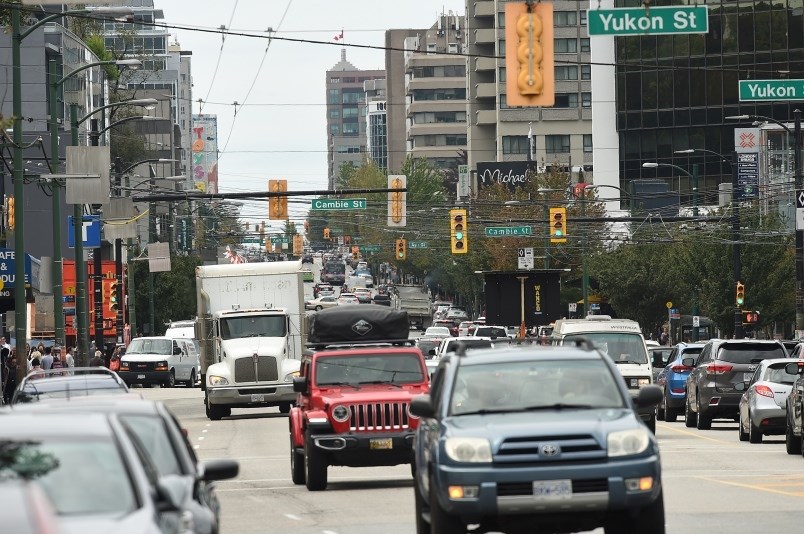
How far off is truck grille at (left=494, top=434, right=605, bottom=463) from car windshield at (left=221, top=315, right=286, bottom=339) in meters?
28.9

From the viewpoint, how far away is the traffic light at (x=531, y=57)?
22734 millimetres

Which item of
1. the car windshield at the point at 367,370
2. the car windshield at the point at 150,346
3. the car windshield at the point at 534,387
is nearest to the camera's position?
the car windshield at the point at 534,387

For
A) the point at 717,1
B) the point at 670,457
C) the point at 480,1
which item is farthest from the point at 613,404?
the point at 480,1

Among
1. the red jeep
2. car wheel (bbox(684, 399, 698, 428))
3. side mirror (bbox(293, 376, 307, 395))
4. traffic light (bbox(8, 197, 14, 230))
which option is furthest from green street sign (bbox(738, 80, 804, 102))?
traffic light (bbox(8, 197, 14, 230))

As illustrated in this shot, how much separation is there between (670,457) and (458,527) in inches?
536

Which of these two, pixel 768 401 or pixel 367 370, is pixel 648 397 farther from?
pixel 768 401

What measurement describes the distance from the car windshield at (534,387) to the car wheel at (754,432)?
623 inches

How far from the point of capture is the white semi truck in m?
40.7

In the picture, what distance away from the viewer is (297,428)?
74.0 feet

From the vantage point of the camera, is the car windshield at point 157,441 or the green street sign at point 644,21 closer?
the car windshield at point 157,441

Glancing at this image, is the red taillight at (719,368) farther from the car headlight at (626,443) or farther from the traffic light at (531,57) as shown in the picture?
the car headlight at (626,443)

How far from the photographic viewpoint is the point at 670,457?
2666 centimetres

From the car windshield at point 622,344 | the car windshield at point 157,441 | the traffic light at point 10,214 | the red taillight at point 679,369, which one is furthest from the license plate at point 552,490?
the traffic light at point 10,214

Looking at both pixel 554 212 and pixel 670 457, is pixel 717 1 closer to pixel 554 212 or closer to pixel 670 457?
pixel 554 212
